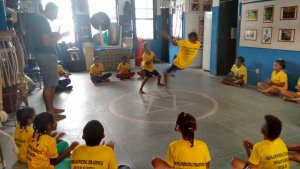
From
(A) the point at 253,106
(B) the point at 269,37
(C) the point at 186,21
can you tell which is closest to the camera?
(A) the point at 253,106

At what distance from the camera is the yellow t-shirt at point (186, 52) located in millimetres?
4906

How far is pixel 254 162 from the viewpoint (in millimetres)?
1937

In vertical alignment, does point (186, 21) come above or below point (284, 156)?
above

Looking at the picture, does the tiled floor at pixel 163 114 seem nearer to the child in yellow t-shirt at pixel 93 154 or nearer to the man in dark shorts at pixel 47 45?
the man in dark shorts at pixel 47 45

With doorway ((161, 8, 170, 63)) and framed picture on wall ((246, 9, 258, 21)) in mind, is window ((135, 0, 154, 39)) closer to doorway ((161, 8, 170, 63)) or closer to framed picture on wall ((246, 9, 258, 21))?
doorway ((161, 8, 170, 63))

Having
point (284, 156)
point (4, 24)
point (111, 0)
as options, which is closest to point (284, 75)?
point (284, 156)

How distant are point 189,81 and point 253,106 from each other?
236 cm

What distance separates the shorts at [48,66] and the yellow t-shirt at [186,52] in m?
2.41

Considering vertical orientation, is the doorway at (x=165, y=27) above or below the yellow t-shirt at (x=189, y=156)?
above

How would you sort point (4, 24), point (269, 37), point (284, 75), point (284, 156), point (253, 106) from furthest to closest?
point (269, 37) → point (284, 75) → point (253, 106) → point (4, 24) → point (284, 156)

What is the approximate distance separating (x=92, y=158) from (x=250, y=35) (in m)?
5.45

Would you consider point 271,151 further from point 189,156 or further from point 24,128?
point 24,128

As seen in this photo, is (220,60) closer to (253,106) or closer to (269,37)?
(269,37)

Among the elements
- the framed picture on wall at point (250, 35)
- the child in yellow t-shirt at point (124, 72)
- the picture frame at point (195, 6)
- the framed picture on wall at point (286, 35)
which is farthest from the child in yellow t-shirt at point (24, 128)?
the picture frame at point (195, 6)
